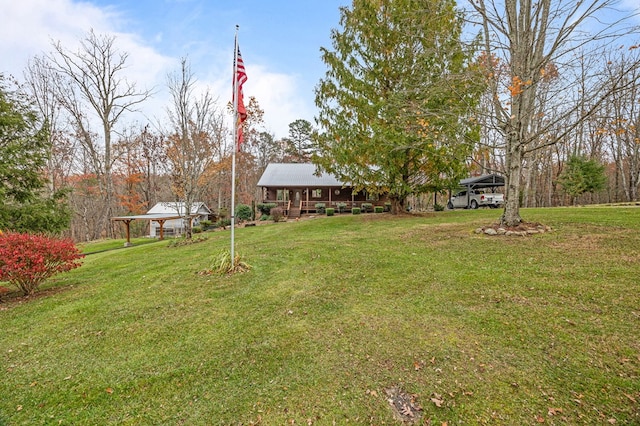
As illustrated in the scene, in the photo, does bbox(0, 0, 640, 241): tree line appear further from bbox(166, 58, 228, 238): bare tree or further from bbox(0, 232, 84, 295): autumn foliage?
bbox(0, 232, 84, 295): autumn foliage

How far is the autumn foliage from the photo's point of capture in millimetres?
5258

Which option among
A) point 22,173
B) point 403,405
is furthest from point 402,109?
point 22,173

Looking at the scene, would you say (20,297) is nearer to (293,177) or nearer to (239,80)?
(239,80)

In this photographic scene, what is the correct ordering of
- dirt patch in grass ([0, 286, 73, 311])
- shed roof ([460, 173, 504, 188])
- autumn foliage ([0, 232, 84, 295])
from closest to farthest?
1. autumn foliage ([0, 232, 84, 295])
2. dirt patch in grass ([0, 286, 73, 311])
3. shed roof ([460, 173, 504, 188])

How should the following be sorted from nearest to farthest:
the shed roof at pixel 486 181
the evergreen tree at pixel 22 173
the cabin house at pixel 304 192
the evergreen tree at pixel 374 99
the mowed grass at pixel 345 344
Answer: the mowed grass at pixel 345 344 → the evergreen tree at pixel 22 173 → the evergreen tree at pixel 374 99 → the shed roof at pixel 486 181 → the cabin house at pixel 304 192

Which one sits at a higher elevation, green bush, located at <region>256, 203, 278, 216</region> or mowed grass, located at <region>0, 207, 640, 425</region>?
green bush, located at <region>256, 203, 278, 216</region>

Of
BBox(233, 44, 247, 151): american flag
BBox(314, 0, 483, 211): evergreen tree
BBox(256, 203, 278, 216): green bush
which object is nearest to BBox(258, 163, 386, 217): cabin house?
BBox(256, 203, 278, 216): green bush

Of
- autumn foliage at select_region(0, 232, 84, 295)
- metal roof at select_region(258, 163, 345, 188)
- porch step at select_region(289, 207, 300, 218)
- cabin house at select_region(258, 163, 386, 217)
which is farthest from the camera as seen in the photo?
metal roof at select_region(258, 163, 345, 188)

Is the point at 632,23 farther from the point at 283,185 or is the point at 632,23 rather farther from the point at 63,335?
the point at 283,185

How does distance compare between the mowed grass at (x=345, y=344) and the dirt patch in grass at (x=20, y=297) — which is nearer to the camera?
the mowed grass at (x=345, y=344)

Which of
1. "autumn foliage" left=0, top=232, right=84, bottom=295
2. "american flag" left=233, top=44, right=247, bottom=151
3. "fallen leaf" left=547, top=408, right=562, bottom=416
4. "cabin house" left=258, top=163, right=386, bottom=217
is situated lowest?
"fallen leaf" left=547, top=408, right=562, bottom=416

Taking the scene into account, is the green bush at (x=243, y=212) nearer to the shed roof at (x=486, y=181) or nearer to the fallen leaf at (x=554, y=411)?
the shed roof at (x=486, y=181)

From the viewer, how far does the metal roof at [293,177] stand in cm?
2320

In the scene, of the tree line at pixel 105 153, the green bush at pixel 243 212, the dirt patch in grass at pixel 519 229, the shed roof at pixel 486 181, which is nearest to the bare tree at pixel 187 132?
the tree line at pixel 105 153
